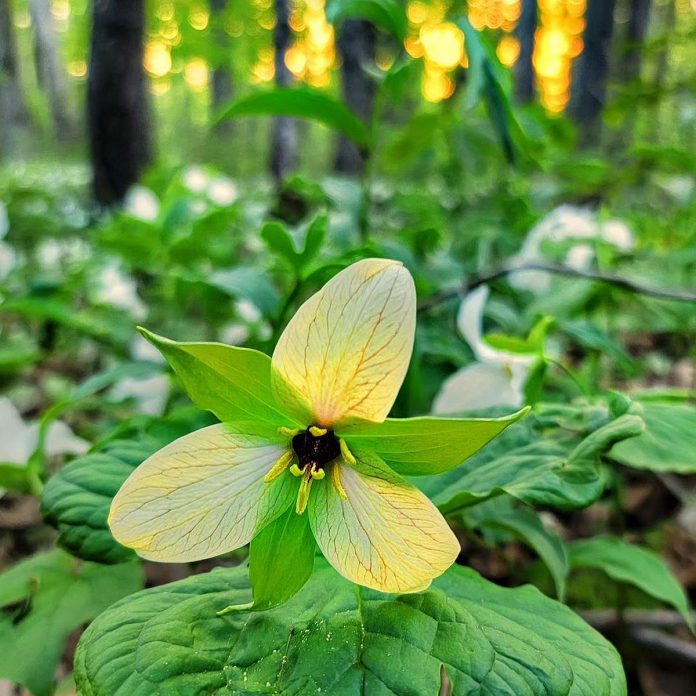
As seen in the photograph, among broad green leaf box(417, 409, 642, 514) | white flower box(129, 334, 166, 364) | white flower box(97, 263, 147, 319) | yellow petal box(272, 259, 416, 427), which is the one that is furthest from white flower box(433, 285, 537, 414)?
white flower box(97, 263, 147, 319)

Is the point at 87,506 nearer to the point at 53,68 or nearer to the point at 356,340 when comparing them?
the point at 356,340

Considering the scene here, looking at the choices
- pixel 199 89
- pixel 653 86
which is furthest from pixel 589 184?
pixel 199 89

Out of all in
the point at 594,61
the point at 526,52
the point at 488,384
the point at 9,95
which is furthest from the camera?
the point at 9,95

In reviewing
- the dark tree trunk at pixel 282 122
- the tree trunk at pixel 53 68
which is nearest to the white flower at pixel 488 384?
the dark tree trunk at pixel 282 122

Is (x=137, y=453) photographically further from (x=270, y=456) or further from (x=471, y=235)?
(x=471, y=235)

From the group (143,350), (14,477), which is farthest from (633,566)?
(143,350)

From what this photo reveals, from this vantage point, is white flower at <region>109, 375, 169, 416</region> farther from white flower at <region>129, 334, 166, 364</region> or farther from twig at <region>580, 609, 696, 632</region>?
twig at <region>580, 609, 696, 632</region>

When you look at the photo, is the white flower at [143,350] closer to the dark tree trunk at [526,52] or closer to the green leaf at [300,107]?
the green leaf at [300,107]
